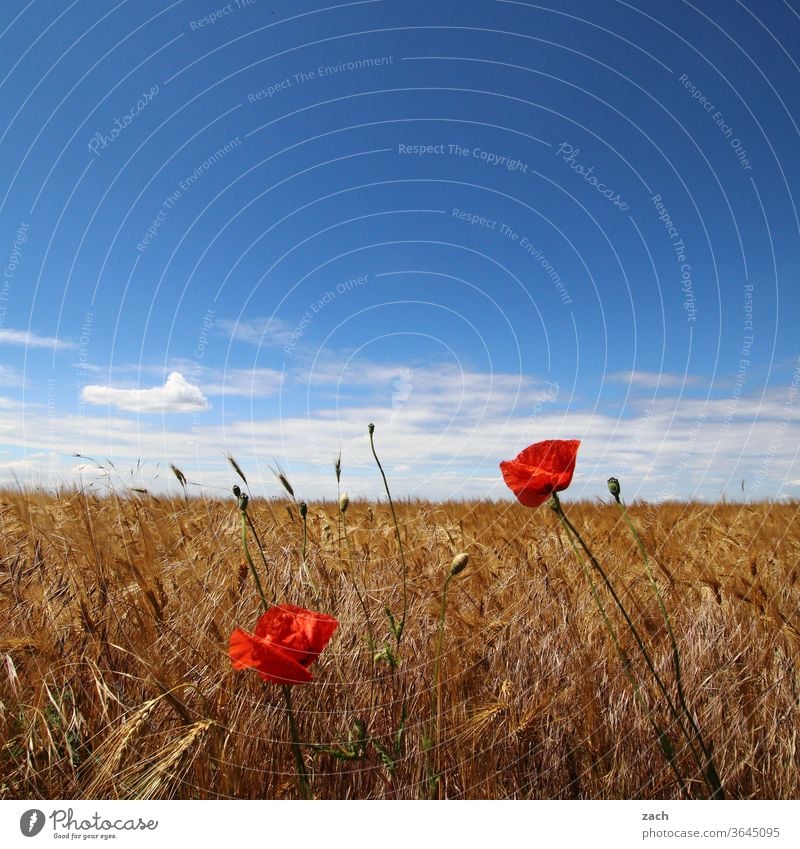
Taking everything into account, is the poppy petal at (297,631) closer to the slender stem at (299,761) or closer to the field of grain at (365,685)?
the slender stem at (299,761)

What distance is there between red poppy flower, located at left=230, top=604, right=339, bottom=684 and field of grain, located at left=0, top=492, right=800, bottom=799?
26 centimetres

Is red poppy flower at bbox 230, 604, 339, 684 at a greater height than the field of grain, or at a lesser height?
greater

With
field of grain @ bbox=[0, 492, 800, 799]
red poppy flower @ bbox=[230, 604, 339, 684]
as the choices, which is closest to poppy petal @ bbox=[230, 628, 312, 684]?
red poppy flower @ bbox=[230, 604, 339, 684]

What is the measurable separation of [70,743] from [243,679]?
516 millimetres

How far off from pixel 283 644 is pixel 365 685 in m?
0.73

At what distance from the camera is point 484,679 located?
6.96 ft

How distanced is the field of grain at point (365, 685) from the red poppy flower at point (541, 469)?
66 centimetres

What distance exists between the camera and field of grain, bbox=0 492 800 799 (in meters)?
1.68
